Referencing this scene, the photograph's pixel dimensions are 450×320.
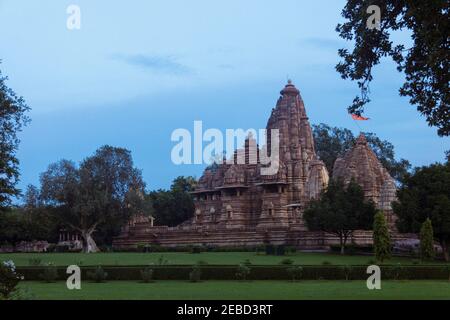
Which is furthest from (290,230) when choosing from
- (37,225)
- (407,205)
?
(37,225)

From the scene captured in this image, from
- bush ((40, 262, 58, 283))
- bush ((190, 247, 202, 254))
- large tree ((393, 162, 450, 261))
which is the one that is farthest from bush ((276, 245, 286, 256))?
bush ((40, 262, 58, 283))

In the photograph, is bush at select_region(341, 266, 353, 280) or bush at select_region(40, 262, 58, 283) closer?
bush at select_region(40, 262, 58, 283)

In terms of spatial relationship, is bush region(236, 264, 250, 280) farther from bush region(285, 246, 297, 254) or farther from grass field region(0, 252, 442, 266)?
bush region(285, 246, 297, 254)

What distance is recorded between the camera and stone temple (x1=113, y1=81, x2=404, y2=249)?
60562 millimetres

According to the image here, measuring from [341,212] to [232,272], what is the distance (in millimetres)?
20311

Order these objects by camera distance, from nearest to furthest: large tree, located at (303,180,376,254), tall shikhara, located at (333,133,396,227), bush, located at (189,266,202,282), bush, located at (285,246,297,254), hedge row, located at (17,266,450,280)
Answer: bush, located at (189,266,202,282) → hedge row, located at (17,266,450,280) → large tree, located at (303,180,376,254) → bush, located at (285,246,297,254) → tall shikhara, located at (333,133,396,227)

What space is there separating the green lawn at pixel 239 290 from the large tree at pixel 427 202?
1664 cm

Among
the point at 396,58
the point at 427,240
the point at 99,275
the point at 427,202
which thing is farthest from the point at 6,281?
the point at 427,202

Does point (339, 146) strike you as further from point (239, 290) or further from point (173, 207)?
point (239, 290)

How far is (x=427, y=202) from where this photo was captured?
156 ft

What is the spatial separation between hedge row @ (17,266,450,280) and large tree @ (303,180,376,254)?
18.3m

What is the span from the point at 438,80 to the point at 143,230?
173ft

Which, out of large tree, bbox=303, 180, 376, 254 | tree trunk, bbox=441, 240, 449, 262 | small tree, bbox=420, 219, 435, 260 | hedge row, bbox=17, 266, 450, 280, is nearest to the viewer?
hedge row, bbox=17, 266, 450, 280
